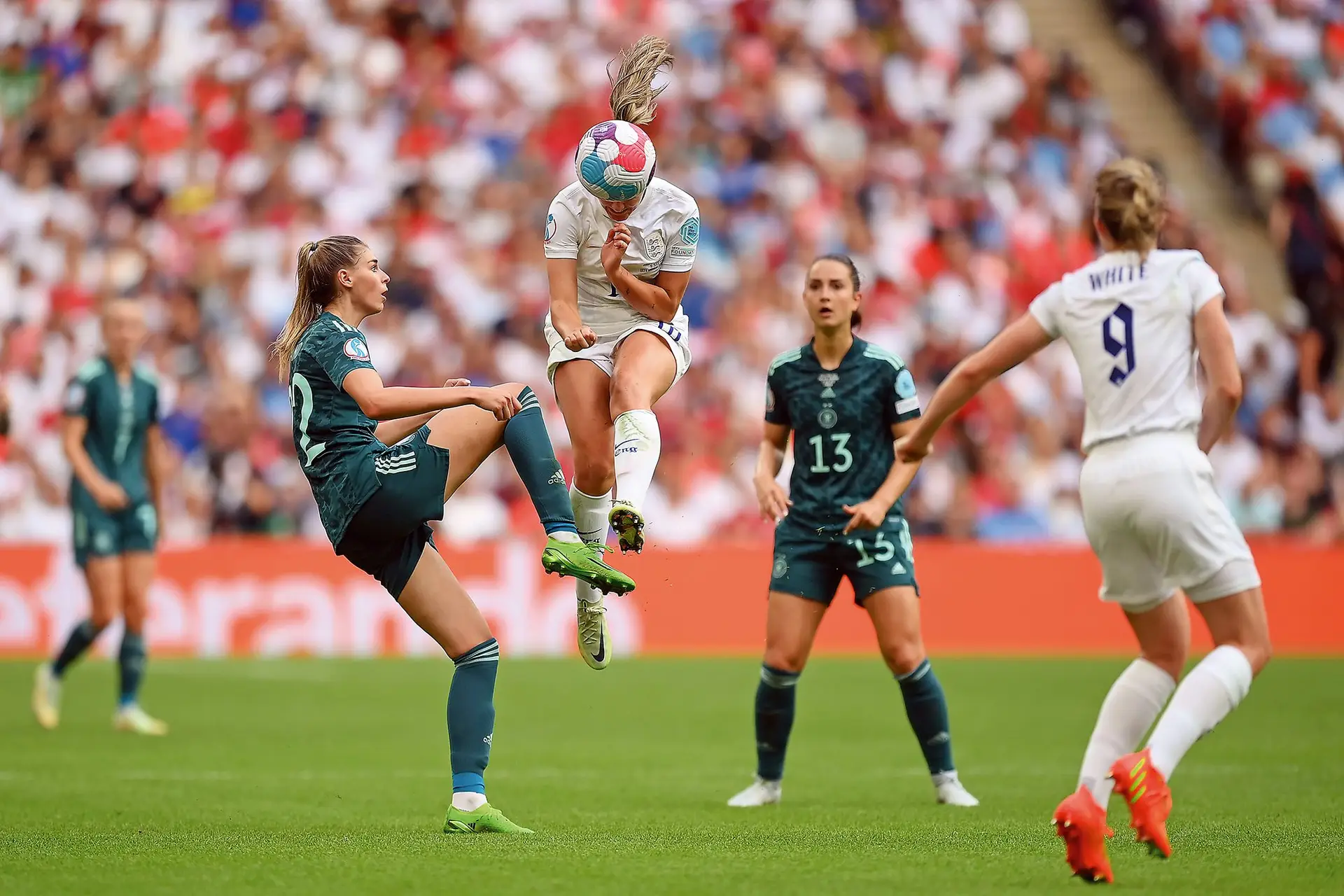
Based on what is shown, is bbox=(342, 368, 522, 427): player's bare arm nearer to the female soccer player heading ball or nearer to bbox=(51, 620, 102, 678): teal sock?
the female soccer player heading ball

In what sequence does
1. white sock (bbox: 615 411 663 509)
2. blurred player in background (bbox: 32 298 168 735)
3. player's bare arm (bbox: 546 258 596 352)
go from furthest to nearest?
blurred player in background (bbox: 32 298 168 735) < player's bare arm (bbox: 546 258 596 352) < white sock (bbox: 615 411 663 509)

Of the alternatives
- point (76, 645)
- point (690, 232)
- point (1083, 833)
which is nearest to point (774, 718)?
point (690, 232)

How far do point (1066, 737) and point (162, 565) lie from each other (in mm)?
9560

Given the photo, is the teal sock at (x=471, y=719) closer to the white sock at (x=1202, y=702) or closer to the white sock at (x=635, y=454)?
the white sock at (x=635, y=454)

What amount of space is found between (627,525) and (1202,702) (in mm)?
2365

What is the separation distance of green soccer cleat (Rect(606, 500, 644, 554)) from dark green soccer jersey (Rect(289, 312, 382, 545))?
97 centimetres

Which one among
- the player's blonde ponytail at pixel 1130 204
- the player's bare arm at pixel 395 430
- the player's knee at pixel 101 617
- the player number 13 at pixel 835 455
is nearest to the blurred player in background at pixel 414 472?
the player's bare arm at pixel 395 430

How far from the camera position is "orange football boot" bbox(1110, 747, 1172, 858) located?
5.76m

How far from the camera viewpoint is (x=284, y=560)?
57.6 ft

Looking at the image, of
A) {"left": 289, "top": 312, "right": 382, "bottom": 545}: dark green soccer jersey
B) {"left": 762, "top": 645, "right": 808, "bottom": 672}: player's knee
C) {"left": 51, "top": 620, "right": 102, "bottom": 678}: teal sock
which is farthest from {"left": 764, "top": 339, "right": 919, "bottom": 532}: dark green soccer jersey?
{"left": 51, "top": 620, "right": 102, "bottom": 678}: teal sock

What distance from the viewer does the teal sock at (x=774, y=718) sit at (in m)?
8.88

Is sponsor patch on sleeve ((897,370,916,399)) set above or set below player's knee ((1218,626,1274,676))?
above

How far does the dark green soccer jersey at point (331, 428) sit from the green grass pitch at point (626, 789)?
136 cm

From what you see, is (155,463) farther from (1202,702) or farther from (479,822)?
(1202,702)
